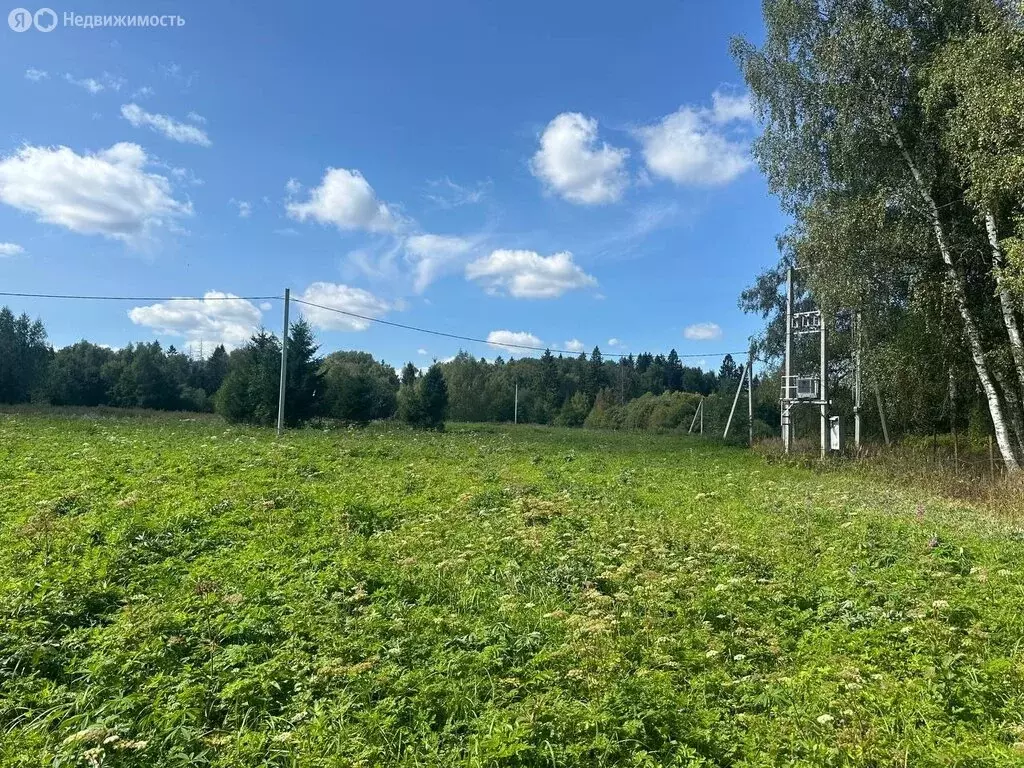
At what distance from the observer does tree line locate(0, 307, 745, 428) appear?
32.4m

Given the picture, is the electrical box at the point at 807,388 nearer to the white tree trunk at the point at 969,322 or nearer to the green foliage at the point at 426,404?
the white tree trunk at the point at 969,322

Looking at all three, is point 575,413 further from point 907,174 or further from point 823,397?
point 907,174

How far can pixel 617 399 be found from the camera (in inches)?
3406

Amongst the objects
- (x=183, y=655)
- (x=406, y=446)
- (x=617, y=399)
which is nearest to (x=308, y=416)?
(x=406, y=446)

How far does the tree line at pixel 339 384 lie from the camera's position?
3244cm

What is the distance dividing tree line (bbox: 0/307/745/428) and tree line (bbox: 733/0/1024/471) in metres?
24.4

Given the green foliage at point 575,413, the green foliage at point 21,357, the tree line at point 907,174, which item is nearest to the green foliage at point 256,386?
the tree line at point 907,174

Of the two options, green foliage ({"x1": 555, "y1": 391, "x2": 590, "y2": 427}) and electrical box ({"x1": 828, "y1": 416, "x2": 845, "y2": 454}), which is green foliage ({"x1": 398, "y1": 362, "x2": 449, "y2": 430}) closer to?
electrical box ({"x1": 828, "y1": 416, "x2": 845, "y2": 454})

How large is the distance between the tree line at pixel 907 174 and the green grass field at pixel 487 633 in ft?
21.9

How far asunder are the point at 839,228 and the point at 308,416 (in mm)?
27038

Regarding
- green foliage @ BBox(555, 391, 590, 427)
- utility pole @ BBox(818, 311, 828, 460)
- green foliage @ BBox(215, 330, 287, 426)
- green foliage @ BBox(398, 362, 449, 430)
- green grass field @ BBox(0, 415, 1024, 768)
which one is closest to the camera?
green grass field @ BBox(0, 415, 1024, 768)

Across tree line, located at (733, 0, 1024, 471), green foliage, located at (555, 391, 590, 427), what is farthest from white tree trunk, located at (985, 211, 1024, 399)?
green foliage, located at (555, 391, 590, 427)

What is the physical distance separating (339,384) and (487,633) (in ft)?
113

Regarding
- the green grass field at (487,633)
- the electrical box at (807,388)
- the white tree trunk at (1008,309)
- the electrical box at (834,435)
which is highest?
the white tree trunk at (1008,309)
